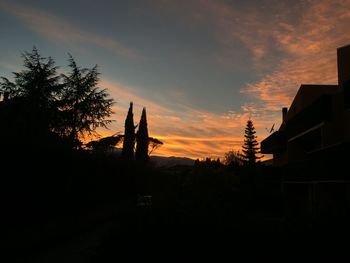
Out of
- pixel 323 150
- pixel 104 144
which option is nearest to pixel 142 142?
pixel 104 144

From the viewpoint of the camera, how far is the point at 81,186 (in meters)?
19.5

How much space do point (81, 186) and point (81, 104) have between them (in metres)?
5.07

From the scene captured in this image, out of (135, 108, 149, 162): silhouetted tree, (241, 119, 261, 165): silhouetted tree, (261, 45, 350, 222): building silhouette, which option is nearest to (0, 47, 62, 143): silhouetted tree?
(261, 45, 350, 222): building silhouette

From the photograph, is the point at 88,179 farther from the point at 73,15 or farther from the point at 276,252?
the point at 276,252

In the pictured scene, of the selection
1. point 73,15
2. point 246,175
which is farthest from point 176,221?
point 246,175

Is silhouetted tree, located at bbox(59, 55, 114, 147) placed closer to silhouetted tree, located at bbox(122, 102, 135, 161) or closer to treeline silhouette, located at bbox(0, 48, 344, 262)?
treeline silhouette, located at bbox(0, 48, 344, 262)

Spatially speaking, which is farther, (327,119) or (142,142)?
(142,142)

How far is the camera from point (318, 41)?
1831 centimetres

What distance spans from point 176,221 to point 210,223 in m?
1.07

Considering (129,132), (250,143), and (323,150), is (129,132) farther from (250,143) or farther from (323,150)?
(250,143)

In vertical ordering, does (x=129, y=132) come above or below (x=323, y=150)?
above

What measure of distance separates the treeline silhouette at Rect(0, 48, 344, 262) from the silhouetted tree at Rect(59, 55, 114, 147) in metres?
0.06

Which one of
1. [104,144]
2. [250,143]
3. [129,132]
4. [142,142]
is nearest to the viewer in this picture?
[104,144]

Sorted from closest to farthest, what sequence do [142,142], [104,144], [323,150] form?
1. [323,150]
2. [104,144]
3. [142,142]
